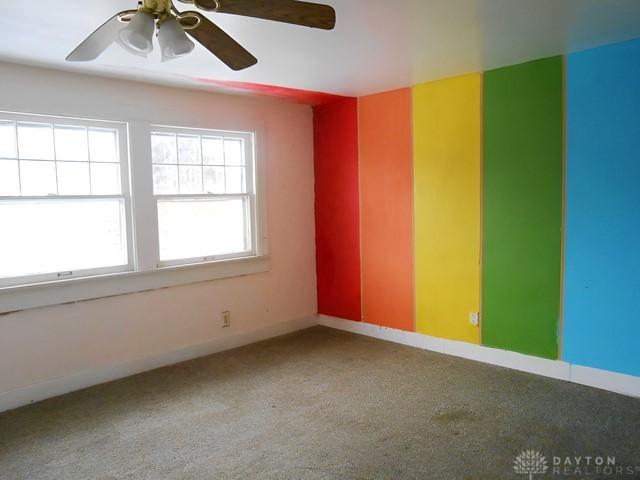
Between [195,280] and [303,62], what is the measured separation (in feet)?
6.41

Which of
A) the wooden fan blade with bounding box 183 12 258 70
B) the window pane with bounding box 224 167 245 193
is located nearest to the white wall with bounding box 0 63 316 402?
the window pane with bounding box 224 167 245 193

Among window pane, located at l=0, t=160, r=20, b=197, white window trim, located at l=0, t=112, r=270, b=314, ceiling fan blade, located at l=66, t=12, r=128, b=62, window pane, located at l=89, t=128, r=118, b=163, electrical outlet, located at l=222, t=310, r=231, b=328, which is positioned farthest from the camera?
electrical outlet, located at l=222, t=310, r=231, b=328

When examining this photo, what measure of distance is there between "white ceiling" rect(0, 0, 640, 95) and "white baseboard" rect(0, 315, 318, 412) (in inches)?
83.6

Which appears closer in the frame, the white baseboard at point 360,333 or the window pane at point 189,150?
the white baseboard at point 360,333

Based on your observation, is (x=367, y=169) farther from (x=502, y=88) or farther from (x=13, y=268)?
(x=13, y=268)

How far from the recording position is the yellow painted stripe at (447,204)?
3768mm

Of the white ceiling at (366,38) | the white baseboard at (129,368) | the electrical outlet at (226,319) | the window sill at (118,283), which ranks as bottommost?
the white baseboard at (129,368)

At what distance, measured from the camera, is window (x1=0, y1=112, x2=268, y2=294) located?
3.21 meters

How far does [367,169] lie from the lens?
450 cm

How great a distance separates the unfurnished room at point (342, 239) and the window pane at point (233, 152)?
0.04 feet

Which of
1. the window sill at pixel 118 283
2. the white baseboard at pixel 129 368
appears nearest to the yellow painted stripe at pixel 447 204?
the white baseboard at pixel 129 368

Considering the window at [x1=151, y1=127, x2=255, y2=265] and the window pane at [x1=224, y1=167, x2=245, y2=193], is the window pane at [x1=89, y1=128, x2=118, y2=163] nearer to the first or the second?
the window at [x1=151, y1=127, x2=255, y2=265]

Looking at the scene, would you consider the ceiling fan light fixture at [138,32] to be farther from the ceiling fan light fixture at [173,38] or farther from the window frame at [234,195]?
the window frame at [234,195]

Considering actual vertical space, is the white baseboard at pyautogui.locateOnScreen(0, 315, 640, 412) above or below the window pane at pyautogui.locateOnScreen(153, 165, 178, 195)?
below
